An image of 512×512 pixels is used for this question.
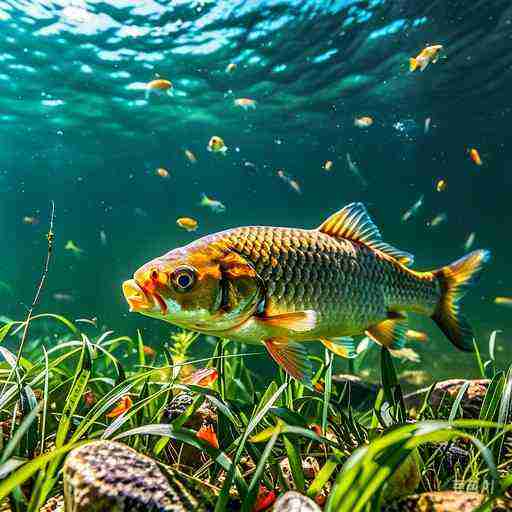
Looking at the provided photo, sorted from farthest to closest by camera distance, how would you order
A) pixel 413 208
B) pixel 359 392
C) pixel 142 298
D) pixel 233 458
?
pixel 413 208
pixel 359 392
pixel 142 298
pixel 233 458

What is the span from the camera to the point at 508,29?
1681 centimetres

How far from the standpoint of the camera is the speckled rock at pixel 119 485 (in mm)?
1439

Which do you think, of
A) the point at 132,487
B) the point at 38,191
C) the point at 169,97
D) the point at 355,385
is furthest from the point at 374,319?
the point at 38,191

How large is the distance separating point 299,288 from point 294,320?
1.05 ft

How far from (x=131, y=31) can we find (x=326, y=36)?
28.5ft

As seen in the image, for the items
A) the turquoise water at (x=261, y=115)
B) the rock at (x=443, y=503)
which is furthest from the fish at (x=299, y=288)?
the turquoise water at (x=261, y=115)

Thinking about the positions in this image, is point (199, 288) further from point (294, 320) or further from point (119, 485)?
point (119, 485)

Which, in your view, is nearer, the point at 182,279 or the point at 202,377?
the point at 182,279

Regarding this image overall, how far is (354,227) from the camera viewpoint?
3.29 metres

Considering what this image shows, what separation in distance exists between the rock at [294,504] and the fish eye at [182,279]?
3.92ft

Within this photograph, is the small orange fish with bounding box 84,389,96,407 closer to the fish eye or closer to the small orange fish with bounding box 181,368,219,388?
the small orange fish with bounding box 181,368,219,388

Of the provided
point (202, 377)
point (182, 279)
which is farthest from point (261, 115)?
point (182, 279)

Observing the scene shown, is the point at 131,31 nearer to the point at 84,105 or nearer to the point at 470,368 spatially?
the point at 84,105

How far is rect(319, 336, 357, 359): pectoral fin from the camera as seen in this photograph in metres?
3.10
